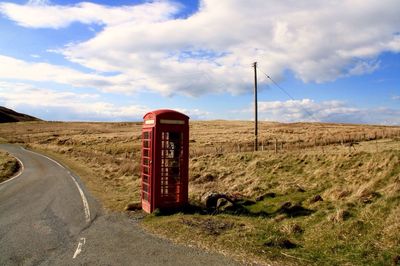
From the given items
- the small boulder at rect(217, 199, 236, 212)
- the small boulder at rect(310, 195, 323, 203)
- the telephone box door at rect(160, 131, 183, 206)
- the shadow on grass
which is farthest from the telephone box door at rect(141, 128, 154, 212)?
the small boulder at rect(310, 195, 323, 203)

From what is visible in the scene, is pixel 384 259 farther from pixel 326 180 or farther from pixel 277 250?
pixel 326 180

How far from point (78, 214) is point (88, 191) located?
559 cm

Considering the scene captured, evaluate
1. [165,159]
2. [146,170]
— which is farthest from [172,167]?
[146,170]

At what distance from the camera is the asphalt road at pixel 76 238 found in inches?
335

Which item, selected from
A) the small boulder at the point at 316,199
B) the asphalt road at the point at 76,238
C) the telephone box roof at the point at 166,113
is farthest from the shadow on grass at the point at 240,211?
the telephone box roof at the point at 166,113

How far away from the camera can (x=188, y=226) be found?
1095 cm

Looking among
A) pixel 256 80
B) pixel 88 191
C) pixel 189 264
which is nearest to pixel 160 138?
pixel 189 264

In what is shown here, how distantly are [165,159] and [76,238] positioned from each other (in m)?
4.32

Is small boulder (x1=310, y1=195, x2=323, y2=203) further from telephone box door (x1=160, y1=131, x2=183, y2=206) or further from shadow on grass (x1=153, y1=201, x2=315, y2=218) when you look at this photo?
telephone box door (x1=160, y1=131, x2=183, y2=206)

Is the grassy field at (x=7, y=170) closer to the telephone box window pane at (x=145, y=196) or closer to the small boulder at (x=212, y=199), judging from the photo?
the telephone box window pane at (x=145, y=196)

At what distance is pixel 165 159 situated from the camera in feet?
45.5

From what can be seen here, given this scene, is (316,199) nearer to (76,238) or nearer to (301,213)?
(301,213)

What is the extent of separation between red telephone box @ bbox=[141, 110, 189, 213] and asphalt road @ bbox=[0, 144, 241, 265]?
1.26 meters

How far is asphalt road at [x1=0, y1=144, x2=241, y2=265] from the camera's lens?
335 inches
